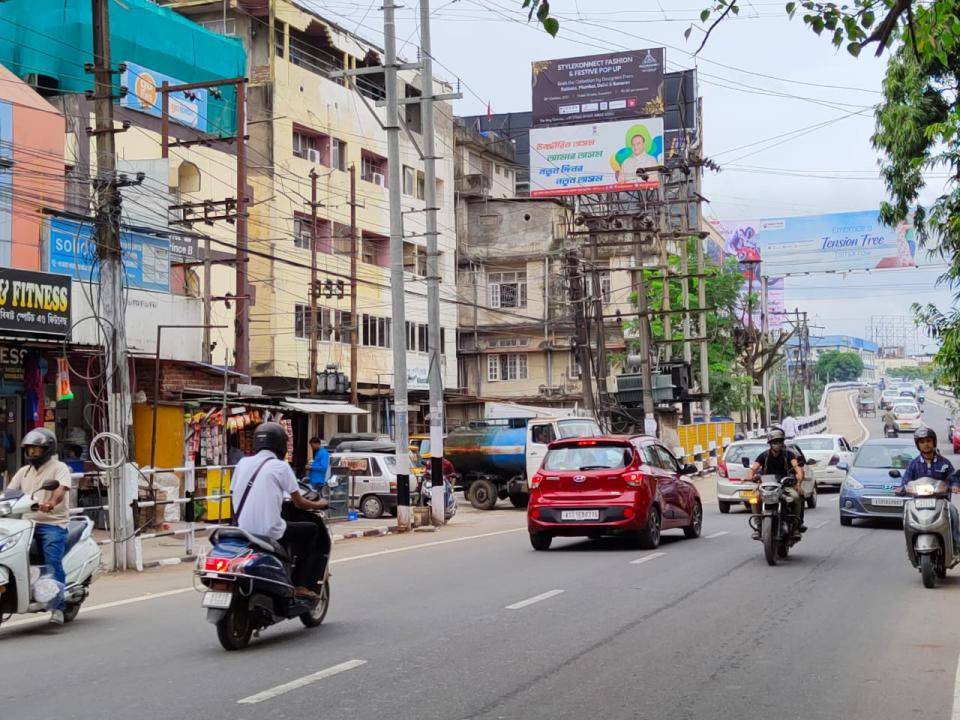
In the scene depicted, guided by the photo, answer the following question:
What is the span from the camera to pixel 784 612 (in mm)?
11484

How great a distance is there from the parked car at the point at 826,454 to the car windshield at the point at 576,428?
18.2 feet

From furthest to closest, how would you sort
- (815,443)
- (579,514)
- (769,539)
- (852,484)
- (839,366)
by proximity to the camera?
(839,366) → (815,443) → (852,484) → (579,514) → (769,539)

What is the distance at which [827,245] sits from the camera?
62.8 meters

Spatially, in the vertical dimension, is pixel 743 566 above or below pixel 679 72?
below

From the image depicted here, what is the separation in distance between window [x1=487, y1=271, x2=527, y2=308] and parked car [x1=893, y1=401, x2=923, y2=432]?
2510 centimetres

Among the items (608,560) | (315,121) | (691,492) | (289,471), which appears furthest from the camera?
(315,121)

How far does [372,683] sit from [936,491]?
7.80 meters

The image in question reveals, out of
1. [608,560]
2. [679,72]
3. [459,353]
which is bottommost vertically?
[608,560]

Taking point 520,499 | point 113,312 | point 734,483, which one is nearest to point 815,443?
point 734,483

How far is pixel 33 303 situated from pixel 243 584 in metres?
12.7

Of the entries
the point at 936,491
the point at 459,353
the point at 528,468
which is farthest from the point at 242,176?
the point at 459,353

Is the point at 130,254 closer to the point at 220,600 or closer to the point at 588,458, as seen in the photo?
the point at 588,458

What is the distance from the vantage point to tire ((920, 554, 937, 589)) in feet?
43.3

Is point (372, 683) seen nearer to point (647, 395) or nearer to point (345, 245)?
point (647, 395)
